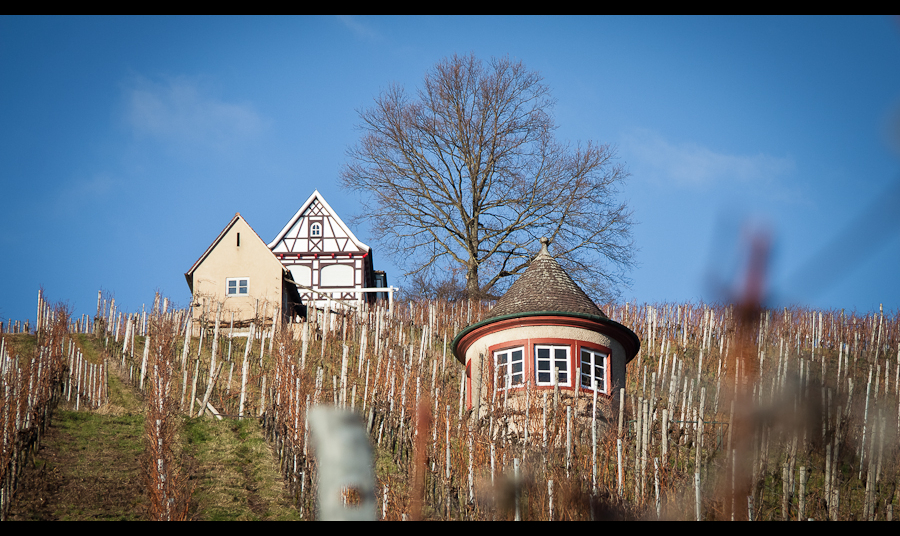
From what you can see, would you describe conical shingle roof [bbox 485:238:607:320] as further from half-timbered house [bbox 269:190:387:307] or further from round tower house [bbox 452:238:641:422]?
half-timbered house [bbox 269:190:387:307]

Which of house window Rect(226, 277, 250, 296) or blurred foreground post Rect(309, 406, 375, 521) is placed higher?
house window Rect(226, 277, 250, 296)

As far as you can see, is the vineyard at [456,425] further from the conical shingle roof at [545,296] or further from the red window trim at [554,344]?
the conical shingle roof at [545,296]

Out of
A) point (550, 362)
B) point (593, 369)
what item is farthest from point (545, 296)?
point (593, 369)

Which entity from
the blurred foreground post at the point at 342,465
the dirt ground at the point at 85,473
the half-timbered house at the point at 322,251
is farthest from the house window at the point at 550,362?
the half-timbered house at the point at 322,251

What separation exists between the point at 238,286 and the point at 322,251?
11139 mm

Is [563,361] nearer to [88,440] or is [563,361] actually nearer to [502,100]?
[88,440]

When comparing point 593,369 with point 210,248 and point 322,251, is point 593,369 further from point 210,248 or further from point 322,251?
point 322,251

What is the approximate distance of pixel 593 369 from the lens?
18.9 metres

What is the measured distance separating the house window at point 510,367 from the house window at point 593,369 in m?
1.35

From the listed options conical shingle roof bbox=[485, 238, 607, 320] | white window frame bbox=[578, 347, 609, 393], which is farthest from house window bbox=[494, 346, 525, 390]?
white window frame bbox=[578, 347, 609, 393]

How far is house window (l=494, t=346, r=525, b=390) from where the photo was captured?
738 inches

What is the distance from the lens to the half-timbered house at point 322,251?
43500 mm

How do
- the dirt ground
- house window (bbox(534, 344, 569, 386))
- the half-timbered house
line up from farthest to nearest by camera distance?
the half-timbered house, house window (bbox(534, 344, 569, 386)), the dirt ground
